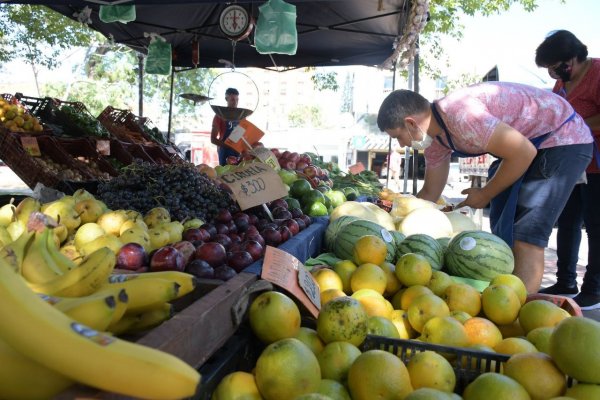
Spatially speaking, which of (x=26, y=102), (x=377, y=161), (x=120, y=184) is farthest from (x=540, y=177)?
(x=377, y=161)

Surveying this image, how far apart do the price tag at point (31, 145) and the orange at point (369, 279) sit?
4303mm

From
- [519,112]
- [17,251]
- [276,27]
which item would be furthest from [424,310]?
[276,27]

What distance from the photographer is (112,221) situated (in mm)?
2209

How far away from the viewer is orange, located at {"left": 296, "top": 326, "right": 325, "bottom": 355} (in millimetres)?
1512

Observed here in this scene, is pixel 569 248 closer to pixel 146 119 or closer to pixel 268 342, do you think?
pixel 268 342

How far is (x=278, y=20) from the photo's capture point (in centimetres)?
498

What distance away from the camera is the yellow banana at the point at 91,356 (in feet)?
2.32

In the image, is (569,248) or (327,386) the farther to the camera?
(569,248)

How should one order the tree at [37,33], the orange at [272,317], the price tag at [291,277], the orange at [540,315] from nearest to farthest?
the orange at [272,317], the price tag at [291,277], the orange at [540,315], the tree at [37,33]

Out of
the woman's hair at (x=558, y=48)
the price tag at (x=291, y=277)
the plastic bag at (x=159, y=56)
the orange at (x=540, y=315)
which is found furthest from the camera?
the plastic bag at (x=159, y=56)

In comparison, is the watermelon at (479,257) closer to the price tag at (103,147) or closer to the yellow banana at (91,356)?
the yellow banana at (91,356)

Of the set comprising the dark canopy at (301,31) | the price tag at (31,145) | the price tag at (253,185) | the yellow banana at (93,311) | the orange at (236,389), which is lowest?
the orange at (236,389)

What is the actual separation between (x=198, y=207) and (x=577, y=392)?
2183 millimetres

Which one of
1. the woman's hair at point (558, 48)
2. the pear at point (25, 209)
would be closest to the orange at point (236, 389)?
the pear at point (25, 209)
